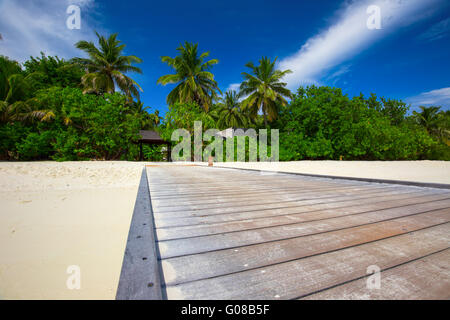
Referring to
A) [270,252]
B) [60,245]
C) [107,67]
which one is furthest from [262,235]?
[107,67]

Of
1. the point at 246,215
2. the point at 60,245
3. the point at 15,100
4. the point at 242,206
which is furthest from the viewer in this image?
the point at 15,100

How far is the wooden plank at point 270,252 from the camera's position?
818mm

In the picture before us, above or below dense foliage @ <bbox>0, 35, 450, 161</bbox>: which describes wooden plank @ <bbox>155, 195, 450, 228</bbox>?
below

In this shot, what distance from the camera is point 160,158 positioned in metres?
18.3

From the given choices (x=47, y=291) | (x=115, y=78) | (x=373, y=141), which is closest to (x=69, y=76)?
(x=115, y=78)

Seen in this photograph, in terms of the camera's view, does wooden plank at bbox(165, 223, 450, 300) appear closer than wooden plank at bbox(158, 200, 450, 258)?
Yes

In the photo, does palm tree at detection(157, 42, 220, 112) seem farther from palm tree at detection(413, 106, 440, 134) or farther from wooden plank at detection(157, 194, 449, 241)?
palm tree at detection(413, 106, 440, 134)

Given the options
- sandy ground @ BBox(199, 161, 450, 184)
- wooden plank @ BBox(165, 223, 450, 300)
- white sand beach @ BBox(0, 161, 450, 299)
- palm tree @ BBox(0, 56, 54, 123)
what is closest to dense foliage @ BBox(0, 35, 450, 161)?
palm tree @ BBox(0, 56, 54, 123)

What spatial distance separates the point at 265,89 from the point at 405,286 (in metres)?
19.2

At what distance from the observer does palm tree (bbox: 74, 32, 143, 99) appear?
16719mm

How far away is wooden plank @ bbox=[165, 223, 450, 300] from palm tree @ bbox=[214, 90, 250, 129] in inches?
899

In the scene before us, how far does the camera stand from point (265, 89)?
18.2 m

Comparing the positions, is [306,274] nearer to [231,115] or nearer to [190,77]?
[190,77]

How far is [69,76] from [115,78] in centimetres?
476
